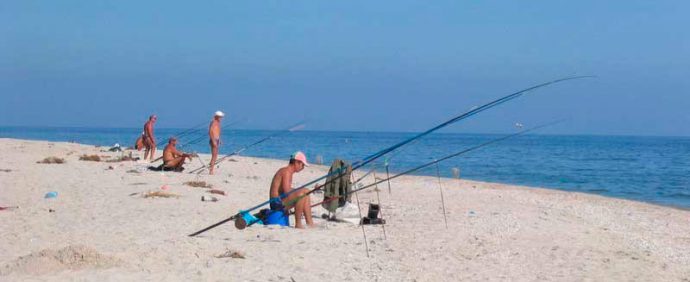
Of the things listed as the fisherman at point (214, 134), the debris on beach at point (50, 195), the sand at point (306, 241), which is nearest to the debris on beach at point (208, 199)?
the sand at point (306, 241)

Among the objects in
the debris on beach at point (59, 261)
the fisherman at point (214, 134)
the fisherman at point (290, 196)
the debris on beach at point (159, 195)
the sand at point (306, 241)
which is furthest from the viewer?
the fisherman at point (214, 134)

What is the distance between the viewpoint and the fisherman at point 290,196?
29.9ft

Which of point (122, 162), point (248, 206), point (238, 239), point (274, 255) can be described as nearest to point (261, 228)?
point (238, 239)

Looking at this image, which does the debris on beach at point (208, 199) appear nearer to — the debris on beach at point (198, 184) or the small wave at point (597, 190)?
the debris on beach at point (198, 184)

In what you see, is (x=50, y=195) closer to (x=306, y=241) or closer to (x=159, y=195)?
(x=159, y=195)

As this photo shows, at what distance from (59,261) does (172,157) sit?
9.49 meters

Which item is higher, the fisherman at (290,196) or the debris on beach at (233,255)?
the fisherman at (290,196)

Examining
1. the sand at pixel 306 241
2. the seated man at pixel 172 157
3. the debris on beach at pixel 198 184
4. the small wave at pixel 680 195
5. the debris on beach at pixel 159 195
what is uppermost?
the seated man at pixel 172 157

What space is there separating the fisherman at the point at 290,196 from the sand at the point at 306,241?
24 centimetres

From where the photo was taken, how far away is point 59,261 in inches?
253

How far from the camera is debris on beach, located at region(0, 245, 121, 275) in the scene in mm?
6258

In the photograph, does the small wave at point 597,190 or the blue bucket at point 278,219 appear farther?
the small wave at point 597,190

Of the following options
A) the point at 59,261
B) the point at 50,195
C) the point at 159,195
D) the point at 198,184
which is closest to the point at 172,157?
the point at 198,184

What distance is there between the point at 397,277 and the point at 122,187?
6818mm
